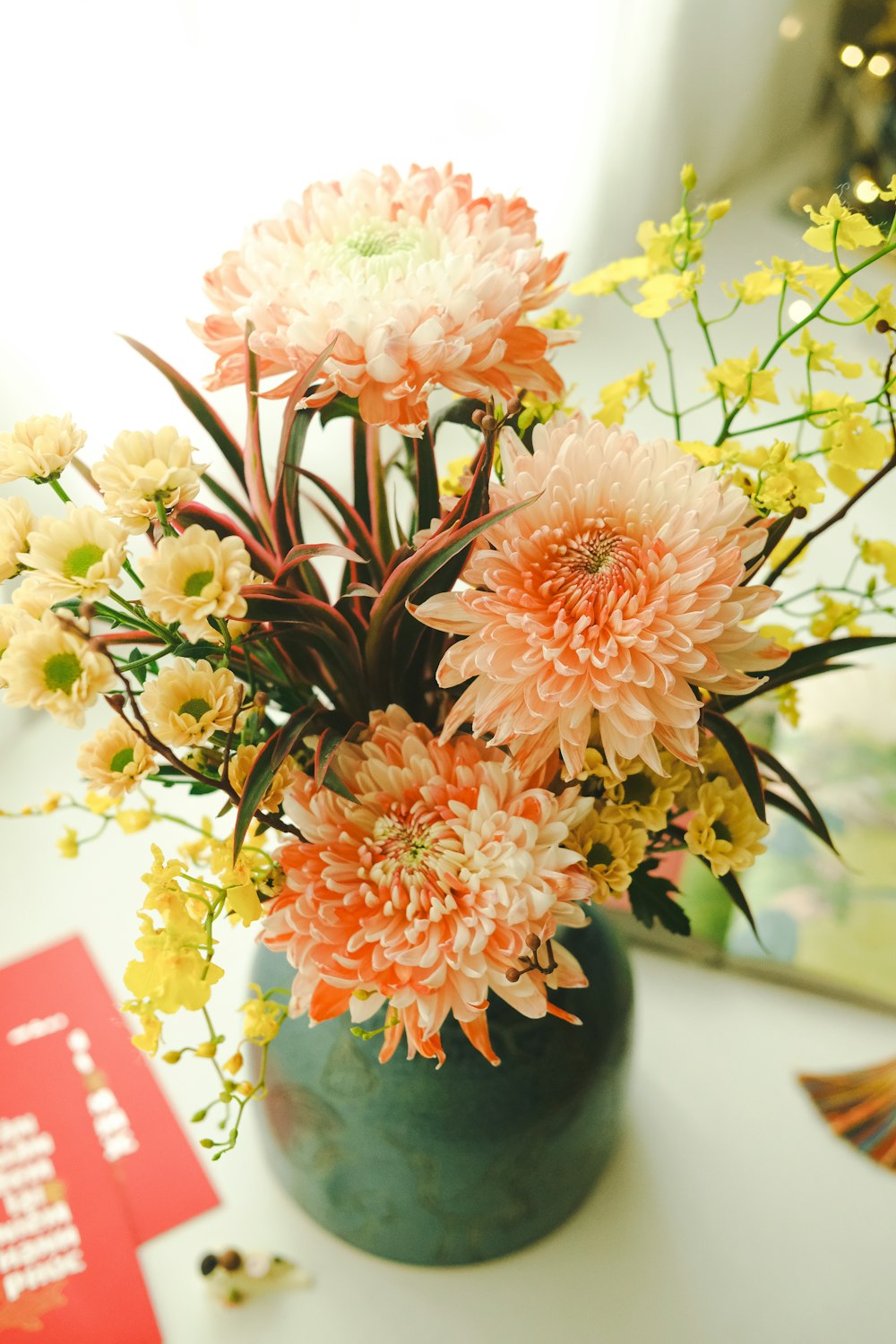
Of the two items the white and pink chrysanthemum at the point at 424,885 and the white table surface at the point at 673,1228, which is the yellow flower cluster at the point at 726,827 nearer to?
the white and pink chrysanthemum at the point at 424,885

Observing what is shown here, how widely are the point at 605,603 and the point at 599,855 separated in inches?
4.8

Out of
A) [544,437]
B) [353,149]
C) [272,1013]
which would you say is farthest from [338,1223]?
[353,149]

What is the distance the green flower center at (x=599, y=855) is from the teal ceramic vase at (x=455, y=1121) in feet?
0.40

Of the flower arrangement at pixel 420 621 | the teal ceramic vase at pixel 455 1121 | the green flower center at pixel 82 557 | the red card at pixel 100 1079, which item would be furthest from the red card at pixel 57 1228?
the green flower center at pixel 82 557

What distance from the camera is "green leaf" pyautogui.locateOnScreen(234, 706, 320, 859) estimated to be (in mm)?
380

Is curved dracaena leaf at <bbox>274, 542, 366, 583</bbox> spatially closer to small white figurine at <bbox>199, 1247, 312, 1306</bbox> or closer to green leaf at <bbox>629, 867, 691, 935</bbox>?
green leaf at <bbox>629, 867, 691, 935</bbox>

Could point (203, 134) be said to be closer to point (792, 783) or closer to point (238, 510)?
point (238, 510)

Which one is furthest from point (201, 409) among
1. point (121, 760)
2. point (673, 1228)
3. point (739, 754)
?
point (673, 1228)

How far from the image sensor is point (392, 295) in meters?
0.40

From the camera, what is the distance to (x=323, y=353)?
37cm

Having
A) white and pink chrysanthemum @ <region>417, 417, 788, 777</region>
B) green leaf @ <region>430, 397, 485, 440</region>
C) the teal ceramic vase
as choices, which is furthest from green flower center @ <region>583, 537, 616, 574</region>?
the teal ceramic vase

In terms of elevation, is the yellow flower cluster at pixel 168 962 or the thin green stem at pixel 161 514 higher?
the thin green stem at pixel 161 514

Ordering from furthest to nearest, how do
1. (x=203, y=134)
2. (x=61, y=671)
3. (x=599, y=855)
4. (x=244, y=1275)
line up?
(x=203, y=134)
(x=244, y=1275)
(x=599, y=855)
(x=61, y=671)

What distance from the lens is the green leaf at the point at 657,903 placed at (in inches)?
19.2
